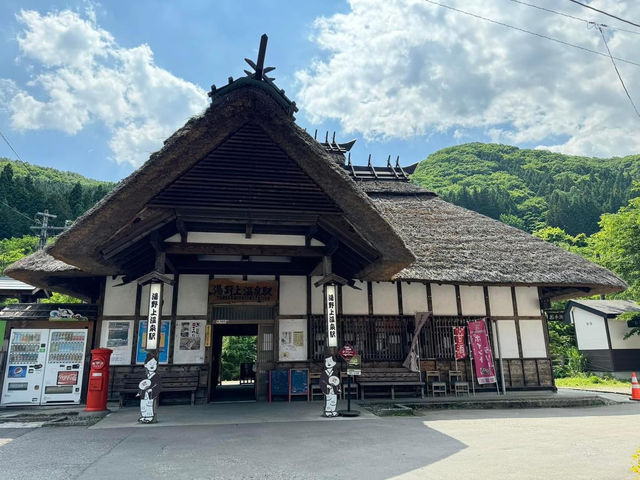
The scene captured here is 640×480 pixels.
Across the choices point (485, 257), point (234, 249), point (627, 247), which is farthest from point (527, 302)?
point (627, 247)

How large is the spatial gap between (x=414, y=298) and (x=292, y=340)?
11.5 feet

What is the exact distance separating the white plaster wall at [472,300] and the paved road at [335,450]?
4.08 meters

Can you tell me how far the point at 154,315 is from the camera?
7051 mm

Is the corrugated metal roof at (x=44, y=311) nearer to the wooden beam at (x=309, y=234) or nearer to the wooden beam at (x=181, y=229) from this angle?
the wooden beam at (x=181, y=229)

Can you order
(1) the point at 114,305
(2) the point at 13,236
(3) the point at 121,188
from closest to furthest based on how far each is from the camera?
(3) the point at 121,188 < (1) the point at 114,305 < (2) the point at 13,236

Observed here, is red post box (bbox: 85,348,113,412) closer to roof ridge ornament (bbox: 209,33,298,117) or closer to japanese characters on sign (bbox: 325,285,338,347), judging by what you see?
japanese characters on sign (bbox: 325,285,338,347)

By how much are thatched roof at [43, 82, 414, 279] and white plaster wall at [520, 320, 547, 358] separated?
663 centimetres

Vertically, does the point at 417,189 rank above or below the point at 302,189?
above

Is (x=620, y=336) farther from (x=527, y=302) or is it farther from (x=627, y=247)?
(x=527, y=302)

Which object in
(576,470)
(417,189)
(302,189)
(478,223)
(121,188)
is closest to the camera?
(576,470)

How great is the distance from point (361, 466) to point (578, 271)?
9284 millimetres

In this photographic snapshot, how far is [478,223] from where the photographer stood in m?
12.7

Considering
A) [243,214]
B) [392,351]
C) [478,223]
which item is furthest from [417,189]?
[243,214]

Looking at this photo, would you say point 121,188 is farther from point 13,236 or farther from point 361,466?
point 13,236
